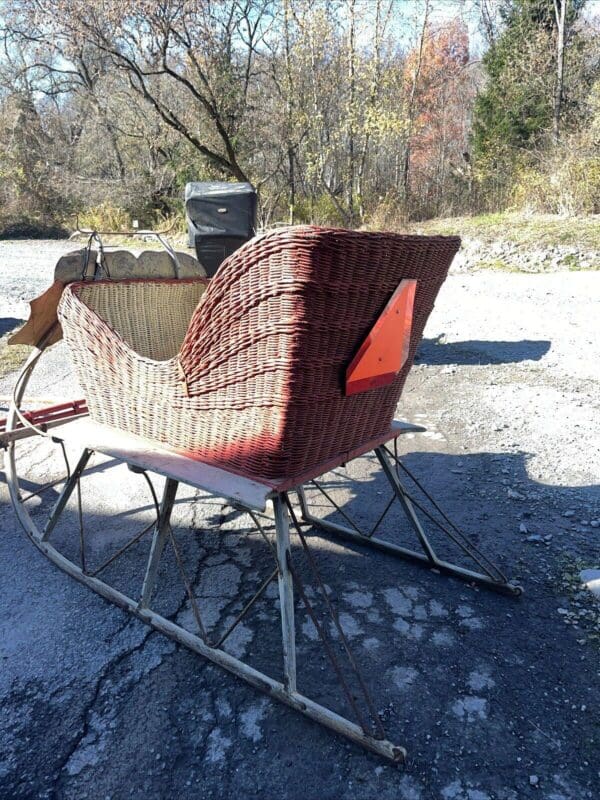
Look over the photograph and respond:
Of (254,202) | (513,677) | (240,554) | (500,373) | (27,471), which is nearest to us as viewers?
(513,677)

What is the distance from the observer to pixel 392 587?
8.70 ft

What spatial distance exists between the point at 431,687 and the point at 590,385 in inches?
152

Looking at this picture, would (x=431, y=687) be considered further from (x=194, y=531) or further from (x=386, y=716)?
(x=194, y=531)

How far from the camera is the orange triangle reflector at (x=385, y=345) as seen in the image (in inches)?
77.0

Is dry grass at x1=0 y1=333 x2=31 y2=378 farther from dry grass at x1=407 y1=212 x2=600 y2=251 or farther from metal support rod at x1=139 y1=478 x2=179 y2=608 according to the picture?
dry grass at x1=407 y1=212 x2=600 y2=251

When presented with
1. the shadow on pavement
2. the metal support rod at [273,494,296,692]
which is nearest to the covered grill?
the shadow on pavement

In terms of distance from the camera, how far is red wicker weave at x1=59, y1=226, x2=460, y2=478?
1.71 meters

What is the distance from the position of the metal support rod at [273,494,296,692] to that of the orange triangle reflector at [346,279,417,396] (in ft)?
1.47

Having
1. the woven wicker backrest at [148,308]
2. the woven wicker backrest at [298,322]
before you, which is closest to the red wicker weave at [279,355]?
the woven wicker backrest at [298,322]

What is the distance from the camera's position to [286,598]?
197 centimetres

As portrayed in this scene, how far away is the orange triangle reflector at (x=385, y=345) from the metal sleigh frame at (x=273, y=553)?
0.99 feet

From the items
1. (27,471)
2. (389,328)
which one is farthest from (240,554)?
(27,471)

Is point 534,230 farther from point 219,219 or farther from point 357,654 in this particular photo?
point 357,654

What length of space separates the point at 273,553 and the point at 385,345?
3.66ft
